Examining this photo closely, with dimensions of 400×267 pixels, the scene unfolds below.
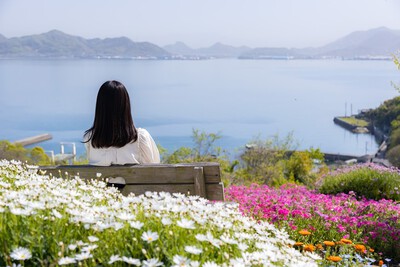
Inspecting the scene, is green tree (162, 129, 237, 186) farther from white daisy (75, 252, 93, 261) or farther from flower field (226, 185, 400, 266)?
white daisy (75, 252, 93, 261)

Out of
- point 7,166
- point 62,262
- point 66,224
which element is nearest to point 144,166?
point 7,166

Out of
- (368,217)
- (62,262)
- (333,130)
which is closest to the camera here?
(62,262)

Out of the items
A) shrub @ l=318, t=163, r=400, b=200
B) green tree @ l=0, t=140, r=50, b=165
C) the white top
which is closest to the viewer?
the white top

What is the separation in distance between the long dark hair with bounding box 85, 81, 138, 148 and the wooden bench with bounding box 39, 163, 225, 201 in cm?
28

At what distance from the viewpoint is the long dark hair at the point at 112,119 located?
4.16 metres

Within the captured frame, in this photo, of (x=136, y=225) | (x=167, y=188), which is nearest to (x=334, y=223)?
(x=167, y=188)

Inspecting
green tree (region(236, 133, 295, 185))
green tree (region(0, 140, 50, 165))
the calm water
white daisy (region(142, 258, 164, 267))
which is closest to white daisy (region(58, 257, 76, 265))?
white daisy (region(142, 258, 164, 267))

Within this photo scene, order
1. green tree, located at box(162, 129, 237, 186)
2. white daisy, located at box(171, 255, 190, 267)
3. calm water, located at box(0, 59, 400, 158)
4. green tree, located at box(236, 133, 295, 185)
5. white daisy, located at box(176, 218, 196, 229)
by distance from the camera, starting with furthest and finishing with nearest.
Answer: calm water, located at box(0, 59, 400, 158), green tree, located at box(236, 133, 295, 185), green tree, located at box(162, 129, 237, 186), white daisy, located at box(176, 218, 196, 229), white daisy, located at box(171, 255, 190, 267)

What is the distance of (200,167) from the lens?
4.03m

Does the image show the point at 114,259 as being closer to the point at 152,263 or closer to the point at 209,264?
the point at 152,263

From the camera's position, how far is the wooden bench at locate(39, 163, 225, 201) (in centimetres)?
403

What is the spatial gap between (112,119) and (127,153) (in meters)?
0.31

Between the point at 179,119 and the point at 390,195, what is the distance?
10901cm

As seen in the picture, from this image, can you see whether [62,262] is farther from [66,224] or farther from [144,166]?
[144,166]
